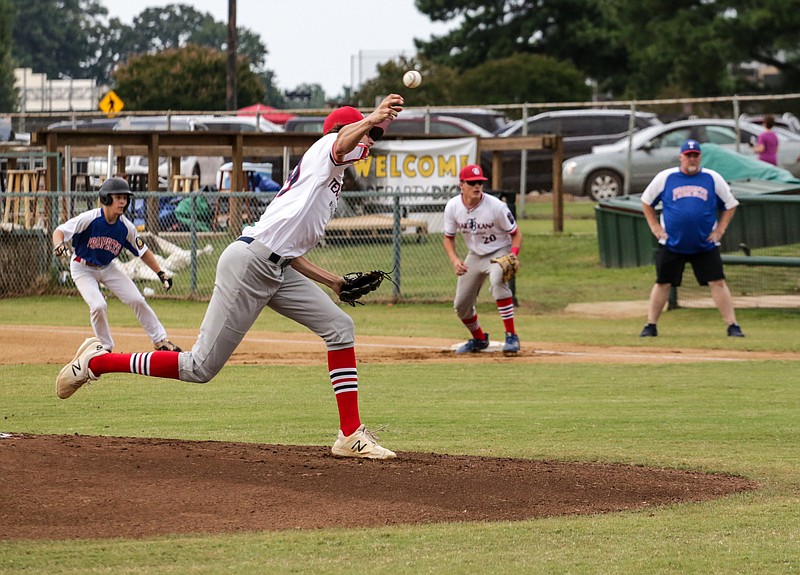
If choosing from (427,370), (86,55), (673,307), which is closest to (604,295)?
(673,307)

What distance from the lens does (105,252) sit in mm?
13172

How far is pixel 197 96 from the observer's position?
54.4m

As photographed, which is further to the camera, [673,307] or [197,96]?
[197,96]

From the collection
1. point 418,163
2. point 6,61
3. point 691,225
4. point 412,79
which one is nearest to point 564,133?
point 418,163

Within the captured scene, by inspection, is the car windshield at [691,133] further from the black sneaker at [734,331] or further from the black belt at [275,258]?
the black belt at [275,258]

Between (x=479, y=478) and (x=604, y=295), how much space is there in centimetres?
1319

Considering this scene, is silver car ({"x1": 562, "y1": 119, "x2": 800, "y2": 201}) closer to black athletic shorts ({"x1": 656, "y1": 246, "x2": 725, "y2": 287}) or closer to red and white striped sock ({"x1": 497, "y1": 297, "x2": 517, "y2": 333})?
black athletic shorts ({"x1": 656, "y1": 246, "x2": 725, "y2": 287})

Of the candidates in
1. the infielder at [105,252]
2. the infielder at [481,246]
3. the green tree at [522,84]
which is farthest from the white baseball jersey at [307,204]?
the green tree at [522,84]

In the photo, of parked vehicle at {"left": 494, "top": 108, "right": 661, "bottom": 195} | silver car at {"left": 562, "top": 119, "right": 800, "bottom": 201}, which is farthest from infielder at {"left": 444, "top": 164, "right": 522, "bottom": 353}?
parked vehicle at {"left": 494, "top": 108, "right": 661, "bottom": 195}

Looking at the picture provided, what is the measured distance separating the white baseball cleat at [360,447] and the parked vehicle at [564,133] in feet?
81.3

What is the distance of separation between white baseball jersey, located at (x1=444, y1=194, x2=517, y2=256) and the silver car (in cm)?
1402

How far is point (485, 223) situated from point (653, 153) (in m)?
15.0

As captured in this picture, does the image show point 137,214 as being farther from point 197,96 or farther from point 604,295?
point 197,96

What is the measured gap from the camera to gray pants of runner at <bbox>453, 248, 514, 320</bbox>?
45.9ft
